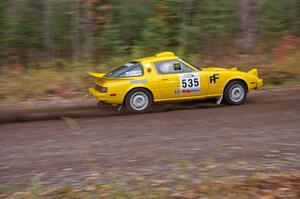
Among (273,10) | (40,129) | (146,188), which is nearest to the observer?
(146,188)

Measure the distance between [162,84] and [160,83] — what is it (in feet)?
0.18

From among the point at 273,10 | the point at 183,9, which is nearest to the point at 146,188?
the point at 183,9

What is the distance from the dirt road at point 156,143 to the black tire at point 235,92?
0.27m

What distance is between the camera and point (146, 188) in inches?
215

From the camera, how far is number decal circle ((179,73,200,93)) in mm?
11203

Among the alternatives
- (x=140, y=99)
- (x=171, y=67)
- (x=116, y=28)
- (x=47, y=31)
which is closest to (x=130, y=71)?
(x=140, y=99)

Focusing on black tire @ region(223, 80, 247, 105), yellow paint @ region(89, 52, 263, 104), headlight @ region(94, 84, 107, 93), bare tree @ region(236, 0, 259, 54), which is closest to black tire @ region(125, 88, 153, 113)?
yellow paint @ region(89, 52, 263, 104)

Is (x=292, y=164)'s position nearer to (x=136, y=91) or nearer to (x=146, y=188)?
(x=146, y=188)

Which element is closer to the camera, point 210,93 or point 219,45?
point 210,93

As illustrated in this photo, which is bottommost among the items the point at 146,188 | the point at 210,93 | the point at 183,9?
the point at 146,188

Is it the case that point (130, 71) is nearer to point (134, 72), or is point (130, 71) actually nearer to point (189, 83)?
point (134, 72)

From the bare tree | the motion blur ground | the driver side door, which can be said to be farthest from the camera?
the bare tree

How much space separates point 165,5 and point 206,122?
10.0 m

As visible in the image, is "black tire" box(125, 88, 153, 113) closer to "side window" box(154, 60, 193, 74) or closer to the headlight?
the headlight
